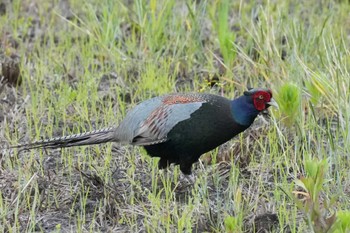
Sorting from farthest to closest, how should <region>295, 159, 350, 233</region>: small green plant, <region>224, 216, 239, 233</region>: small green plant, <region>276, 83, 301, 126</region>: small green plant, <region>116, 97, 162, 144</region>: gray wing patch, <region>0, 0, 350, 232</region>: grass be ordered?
<region>276, 83, 301, 126</region>: small green plant
<region>116, 97, 162, 144</region>: gray wing patch
<region>0, 0, 350, 232</region>: grass
<region>224, 216, 239, 233</region>: small green plant
<region>295, 159, 350, 233</region>: small green plant

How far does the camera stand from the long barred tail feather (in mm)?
5609

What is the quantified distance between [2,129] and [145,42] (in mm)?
1729

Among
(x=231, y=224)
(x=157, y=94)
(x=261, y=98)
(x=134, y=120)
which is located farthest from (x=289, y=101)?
(x=231, y=224)

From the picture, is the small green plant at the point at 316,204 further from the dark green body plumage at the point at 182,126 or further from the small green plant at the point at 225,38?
the small green plant at the point at 225,38

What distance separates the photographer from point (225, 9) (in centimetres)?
717

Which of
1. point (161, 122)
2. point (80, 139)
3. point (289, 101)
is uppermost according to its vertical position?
point (289, 101)

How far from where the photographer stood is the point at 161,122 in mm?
5461

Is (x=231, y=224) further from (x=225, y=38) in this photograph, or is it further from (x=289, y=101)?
(x=225, y=38)

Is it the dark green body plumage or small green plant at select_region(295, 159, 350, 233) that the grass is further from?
the dark green body plumage

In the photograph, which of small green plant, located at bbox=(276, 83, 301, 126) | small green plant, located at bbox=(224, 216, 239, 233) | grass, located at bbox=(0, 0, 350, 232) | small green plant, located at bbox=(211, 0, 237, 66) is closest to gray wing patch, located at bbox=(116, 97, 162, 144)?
grass, located at bbox=(0, 0, 350, 232)

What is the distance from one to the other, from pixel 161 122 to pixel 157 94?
1.24m

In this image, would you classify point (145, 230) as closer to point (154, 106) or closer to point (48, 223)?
point (48, 223)

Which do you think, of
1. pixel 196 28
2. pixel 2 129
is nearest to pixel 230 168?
pixel 2 129

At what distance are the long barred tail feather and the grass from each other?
0.15 meters
